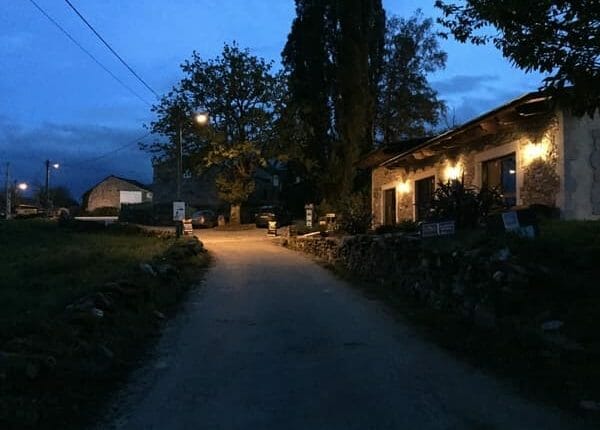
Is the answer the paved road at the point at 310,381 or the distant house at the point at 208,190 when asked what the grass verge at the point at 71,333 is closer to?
the paved road at the point at 310,381

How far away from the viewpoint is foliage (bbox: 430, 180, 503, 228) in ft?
44.2

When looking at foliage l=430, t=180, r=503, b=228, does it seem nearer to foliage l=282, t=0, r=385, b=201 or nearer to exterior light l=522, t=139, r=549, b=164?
exterior light l=522, t=139, r=549, b=164

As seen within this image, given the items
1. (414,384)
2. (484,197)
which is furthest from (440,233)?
(414,384)

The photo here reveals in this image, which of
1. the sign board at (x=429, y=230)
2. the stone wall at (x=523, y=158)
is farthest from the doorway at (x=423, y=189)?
the sign board at (x=429, y=230)

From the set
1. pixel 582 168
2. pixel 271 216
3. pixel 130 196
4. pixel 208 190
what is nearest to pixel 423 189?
pixel 582 168

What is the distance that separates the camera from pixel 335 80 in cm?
3756

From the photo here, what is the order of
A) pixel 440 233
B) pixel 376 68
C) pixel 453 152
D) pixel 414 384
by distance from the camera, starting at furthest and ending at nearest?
1. pixel 376 68
2. pixel 453 152
3. pixel 440 233
4. pixel 414 384

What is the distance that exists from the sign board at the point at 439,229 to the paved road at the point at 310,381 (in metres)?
1.91

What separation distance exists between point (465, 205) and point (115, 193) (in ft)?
271

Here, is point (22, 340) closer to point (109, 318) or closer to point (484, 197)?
point (109, 318)

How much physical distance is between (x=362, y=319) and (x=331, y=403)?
456 cm

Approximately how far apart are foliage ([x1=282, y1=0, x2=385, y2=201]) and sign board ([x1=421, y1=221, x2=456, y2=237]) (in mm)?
21108

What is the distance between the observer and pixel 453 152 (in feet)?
61.6

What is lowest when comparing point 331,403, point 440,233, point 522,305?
point 331,403
